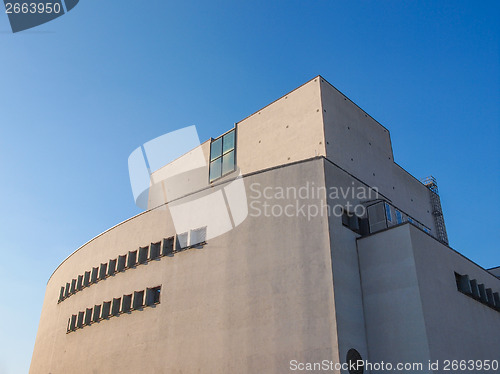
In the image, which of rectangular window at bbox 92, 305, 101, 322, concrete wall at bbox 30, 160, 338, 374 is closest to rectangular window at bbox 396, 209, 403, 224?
concrete wall at bbox 30, 160, 338, 374

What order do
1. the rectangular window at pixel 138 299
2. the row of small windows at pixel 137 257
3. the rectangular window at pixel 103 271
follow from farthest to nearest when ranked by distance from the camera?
1. the rectangular window at pixel 103 271
2. the rectangular window at pixel 138 299
3. the row of small windows at pixel 137 257

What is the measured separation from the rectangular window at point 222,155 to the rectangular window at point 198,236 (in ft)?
20.9

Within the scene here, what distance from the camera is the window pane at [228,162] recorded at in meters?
30.1

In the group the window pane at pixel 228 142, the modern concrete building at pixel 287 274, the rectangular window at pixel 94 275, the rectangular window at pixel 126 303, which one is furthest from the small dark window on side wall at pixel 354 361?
the rectangular window at pixel 94 275

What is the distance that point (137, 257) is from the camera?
27391 mm

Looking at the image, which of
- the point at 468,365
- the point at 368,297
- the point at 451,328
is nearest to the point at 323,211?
the point at 368,297

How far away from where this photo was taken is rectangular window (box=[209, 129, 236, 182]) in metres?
30.3

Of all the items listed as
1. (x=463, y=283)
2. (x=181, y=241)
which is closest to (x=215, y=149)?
(x=181, y=241)

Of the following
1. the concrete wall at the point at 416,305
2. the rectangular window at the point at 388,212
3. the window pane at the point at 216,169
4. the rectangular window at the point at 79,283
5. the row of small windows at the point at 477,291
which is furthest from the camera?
the rectangular window at the point at 79,283

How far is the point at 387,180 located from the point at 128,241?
16555mm

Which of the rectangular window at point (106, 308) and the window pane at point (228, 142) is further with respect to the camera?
the window pane at point (228, 142)

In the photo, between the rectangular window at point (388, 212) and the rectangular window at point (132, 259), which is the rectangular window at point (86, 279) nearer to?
the rectangular window at point (132, 259)

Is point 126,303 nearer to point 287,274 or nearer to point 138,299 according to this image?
point 138,299

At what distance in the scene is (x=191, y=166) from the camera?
33438 mm
